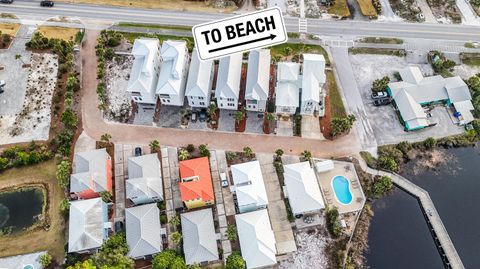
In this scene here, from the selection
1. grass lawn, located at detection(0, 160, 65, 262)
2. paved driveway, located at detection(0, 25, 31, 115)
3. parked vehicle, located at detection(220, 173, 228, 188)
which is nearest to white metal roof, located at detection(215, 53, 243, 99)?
parked vehicle, located at detection(220, 173, 228, 188)

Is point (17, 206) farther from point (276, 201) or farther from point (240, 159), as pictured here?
point (276, 201)

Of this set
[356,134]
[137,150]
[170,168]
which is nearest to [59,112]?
[137,150]

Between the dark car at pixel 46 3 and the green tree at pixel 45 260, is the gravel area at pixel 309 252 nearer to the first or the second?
the green tree at pixel 45 260

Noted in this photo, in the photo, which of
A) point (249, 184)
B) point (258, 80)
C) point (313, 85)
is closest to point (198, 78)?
point (258, 80)

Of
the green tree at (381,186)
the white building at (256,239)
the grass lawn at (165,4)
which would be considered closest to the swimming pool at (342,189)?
the green tree at (381,186)

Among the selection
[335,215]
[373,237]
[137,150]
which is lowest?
[373,237]

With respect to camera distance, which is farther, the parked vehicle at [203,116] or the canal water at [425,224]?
the parked vehicle at [203,116]
